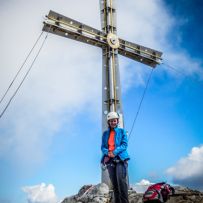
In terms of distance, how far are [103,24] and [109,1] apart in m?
1.27

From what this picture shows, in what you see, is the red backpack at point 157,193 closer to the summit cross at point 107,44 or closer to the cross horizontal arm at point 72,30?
the summit cross at point 107,44

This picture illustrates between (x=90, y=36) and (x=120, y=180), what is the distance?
335 inches

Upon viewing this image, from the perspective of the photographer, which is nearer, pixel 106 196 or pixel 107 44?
pixel 106 196

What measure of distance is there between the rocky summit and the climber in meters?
3.84

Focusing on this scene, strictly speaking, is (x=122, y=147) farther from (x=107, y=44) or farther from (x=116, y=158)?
(x=107, y=44)

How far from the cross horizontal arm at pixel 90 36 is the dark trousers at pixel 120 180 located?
783 cm

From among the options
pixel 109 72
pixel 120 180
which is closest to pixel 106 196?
pixel 120 180

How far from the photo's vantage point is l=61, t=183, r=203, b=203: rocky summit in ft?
31.8

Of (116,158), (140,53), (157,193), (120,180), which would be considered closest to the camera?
(120,180)

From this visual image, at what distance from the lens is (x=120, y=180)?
643cm

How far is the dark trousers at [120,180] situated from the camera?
6.44 meters

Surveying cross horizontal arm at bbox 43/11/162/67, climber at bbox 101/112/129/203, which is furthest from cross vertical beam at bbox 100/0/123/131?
climber at bbox 101/112/129/203

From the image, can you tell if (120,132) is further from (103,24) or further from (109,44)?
(103,24)

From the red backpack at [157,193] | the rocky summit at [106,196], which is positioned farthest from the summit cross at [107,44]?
the red backpack at [157,193]
